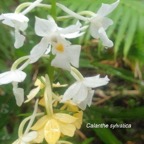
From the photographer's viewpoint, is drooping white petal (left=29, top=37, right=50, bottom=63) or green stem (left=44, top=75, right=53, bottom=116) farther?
green stem (left=44, top=75, right=53, bottom=116)

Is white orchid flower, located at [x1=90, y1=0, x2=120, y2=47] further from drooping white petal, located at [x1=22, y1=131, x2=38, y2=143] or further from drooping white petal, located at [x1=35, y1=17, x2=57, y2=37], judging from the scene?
drooping white petal, located at [x1=22, y1=131, x2=38, y2=143]

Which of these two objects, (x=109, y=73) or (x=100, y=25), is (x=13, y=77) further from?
(x=109, y=73)

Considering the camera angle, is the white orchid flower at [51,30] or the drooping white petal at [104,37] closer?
the white orchid flower at [51,30]

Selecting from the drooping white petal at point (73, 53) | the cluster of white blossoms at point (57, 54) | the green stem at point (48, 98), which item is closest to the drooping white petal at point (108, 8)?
the cluster of white blossoms at point (57, 54)

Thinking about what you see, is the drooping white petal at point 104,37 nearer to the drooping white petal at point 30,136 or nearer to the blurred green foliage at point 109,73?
the drooping white petal at point 30,136

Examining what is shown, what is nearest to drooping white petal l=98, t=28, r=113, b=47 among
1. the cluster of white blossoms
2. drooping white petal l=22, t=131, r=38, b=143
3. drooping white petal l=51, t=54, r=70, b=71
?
the cluster of white blossoms

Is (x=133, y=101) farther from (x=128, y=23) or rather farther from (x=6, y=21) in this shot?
(x=6, y=21)

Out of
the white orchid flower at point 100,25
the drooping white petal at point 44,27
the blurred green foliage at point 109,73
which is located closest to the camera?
the drooping white petal at point 44,27
